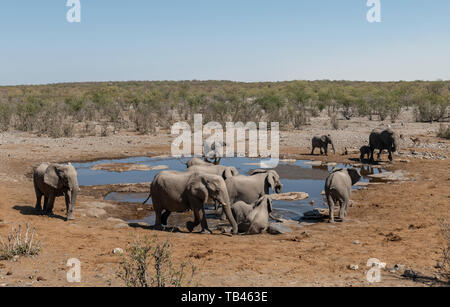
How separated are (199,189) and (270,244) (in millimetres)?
2014

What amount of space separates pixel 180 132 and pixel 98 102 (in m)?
17.8

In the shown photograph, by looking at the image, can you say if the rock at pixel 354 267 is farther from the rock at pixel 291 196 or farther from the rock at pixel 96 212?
the rock at pixel 96 212

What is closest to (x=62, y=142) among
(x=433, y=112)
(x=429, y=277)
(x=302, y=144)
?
(x=302, y=144)

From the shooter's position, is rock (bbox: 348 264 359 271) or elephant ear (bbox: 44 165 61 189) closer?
rock (bbox: 348 264 359 271)

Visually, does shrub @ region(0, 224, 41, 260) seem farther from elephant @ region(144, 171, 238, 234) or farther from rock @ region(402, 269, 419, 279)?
rock @ region(402, 269, 419, 279)

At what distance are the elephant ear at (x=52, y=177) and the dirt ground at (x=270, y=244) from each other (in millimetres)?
814

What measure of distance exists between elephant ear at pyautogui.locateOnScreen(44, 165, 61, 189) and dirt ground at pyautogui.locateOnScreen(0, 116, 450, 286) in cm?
81

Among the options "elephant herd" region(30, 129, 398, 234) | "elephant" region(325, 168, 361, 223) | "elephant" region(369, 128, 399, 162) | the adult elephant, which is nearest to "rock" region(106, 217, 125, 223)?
"elephant herd" region(30, 129, 398, 234)

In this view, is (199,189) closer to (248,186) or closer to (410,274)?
(248,186)

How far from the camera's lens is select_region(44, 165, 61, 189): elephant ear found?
9.98 m

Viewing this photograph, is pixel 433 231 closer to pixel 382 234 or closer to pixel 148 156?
pixel 382 234

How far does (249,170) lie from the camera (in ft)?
59.8

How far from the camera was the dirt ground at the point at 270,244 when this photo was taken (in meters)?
6.44
